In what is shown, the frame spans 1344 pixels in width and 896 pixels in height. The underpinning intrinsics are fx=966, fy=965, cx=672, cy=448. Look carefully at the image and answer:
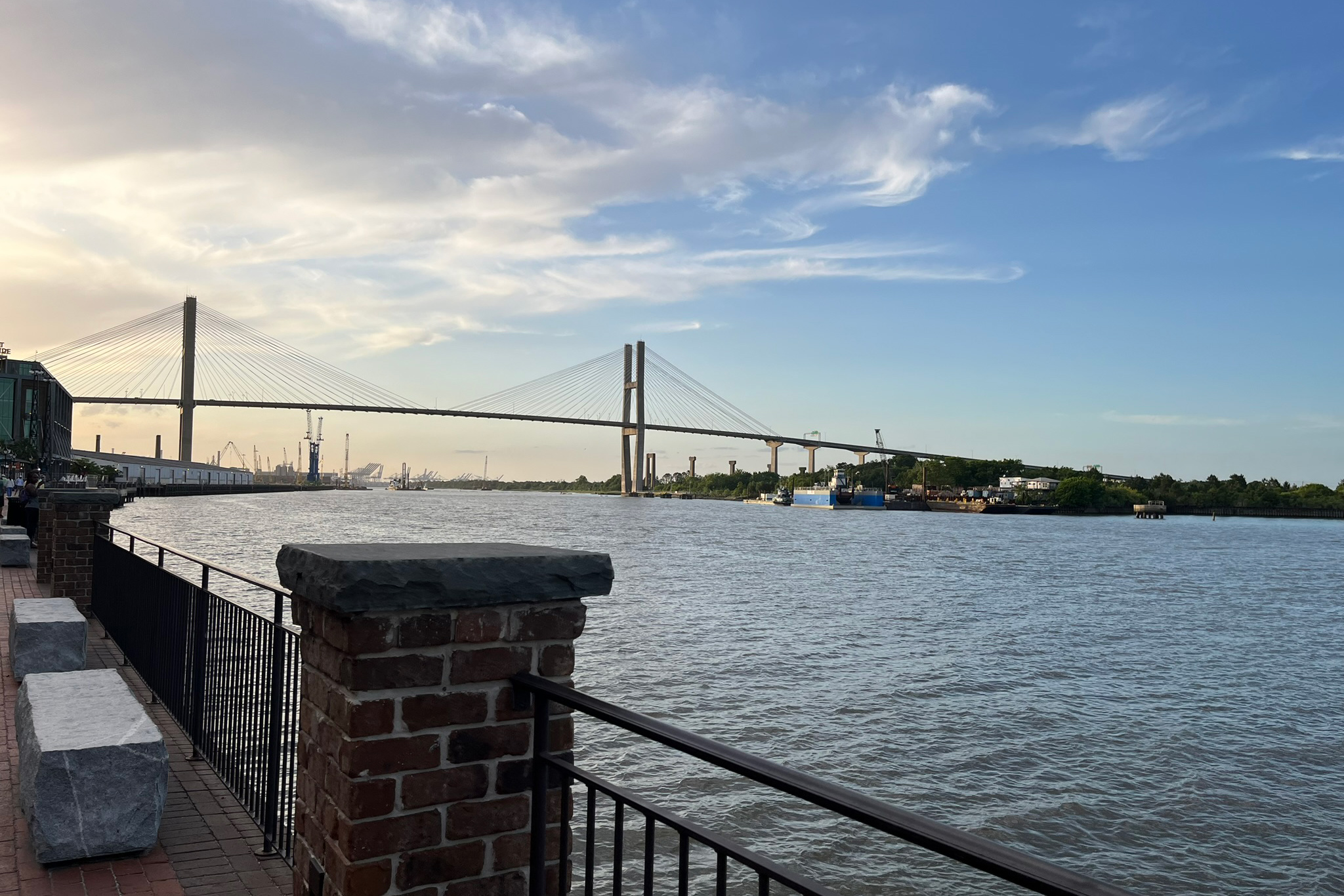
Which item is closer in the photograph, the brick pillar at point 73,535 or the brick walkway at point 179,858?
the brick walkway at point 179,858

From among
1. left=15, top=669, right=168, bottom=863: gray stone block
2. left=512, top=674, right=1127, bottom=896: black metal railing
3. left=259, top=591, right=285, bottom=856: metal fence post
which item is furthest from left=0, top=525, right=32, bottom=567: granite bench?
left=512, top=674, right=1127, bottom=896: black metal railing

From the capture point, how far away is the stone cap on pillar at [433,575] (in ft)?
8.16

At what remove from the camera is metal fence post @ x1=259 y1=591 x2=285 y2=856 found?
4434 mm

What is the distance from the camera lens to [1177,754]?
13.0 meters

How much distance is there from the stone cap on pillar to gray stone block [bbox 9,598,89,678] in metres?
5.61

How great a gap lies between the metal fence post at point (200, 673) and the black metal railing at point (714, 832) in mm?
3640

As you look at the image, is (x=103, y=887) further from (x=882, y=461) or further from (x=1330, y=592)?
(x=882, y=461)

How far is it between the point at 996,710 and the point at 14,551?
15.4 metres

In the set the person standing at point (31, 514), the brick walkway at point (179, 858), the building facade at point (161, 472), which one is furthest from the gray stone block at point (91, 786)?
the building facade at point (161, 472)

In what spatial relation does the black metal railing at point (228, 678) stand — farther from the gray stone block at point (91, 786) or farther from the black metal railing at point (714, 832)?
the black metal railing at point (714, 832)

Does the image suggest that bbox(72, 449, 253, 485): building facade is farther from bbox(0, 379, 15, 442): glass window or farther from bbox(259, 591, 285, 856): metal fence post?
bbox(259, 591, 285, 856): metal fence post

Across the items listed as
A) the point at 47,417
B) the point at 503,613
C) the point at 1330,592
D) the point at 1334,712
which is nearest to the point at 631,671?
the point at 1334,712

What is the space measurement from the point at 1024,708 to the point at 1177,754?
239cm

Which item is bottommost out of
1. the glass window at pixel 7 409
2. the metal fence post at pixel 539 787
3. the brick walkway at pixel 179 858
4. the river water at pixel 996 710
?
the river water at pixel 996 710
